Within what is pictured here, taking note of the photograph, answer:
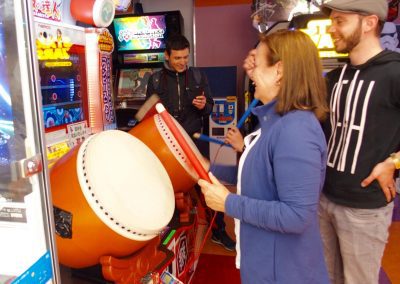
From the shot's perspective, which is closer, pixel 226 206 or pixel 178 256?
pixel 226 206

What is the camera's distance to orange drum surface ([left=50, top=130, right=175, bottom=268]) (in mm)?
1094

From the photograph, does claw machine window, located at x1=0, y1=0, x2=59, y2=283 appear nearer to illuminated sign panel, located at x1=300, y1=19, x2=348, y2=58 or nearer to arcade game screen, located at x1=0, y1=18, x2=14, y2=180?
arcade game screen, located at x1=0, y1=18, x2=14, y2=180

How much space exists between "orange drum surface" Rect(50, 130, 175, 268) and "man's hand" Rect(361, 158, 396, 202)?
84cm

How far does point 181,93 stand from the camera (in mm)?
2783

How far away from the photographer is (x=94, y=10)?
5.12ft

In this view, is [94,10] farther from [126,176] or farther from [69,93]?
[126,176]

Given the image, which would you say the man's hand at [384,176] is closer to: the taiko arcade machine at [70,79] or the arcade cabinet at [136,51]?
the taiko arcade machine at [70,79]

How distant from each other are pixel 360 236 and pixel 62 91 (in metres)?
1.49

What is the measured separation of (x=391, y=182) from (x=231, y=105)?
3471 mm

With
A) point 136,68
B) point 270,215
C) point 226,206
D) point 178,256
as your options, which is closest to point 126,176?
point 226,206

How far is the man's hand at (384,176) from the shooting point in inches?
54.3

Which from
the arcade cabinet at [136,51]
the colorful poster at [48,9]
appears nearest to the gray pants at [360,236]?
the colorful poster at [48,9]

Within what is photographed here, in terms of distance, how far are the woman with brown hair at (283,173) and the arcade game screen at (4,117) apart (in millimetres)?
663

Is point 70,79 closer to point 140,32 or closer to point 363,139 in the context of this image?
point 363,139
